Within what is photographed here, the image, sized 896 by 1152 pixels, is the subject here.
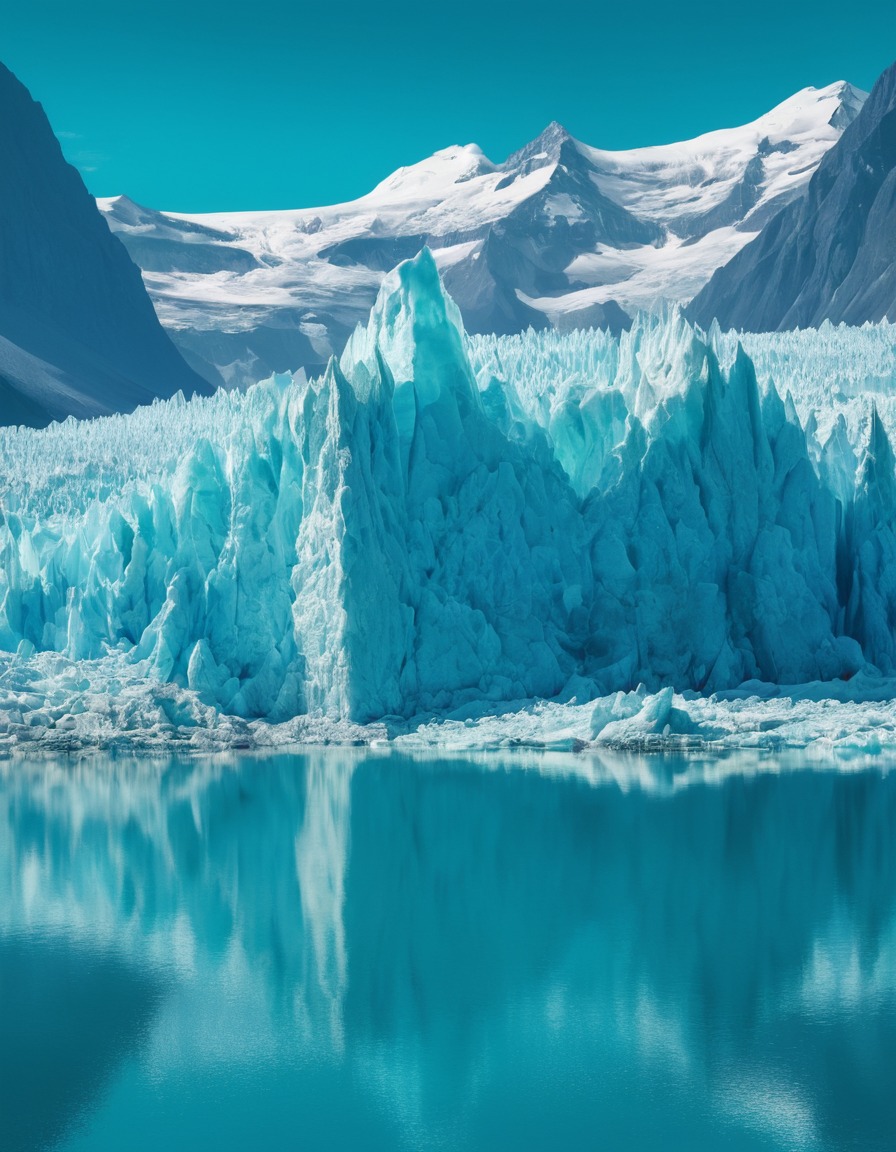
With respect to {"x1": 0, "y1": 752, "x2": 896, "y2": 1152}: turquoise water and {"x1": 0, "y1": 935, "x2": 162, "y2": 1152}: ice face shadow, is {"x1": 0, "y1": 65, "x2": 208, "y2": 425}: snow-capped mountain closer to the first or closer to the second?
{"x1": 0, "y1": 752, "x2": 896, "y2": 1152}: turquoise water

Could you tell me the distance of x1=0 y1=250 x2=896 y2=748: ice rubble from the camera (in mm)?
25609

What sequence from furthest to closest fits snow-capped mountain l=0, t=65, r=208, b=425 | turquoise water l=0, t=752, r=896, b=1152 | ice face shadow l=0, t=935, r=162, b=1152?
snow-capped mountain l=0, t=65, r=208, b=425
ice face shadow l=0, t=935, r=162, b=1152
turquoise water l=0, t=752, r=896, b=1152

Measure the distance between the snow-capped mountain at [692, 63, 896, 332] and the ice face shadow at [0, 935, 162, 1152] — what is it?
77.6 meters

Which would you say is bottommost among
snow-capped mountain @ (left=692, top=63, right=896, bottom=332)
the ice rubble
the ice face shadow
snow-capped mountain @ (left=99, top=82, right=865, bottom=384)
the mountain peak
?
the ice face shadow

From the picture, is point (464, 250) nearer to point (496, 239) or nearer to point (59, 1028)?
point (496, 239)

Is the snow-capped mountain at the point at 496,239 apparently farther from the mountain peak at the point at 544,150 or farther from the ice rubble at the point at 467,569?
the ice rubble at the point at 467,569

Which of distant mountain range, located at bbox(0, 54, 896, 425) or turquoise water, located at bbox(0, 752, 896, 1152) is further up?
distant mountain range, located at bbox(0, 54, 896, 425)

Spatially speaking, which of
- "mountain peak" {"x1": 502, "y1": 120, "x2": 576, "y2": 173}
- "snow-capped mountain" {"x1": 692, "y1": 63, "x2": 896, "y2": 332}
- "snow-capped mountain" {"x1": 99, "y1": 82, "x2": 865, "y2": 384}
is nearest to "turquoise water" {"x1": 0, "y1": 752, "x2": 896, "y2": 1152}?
"snow-capped mountain" {"x1": 692, "y1": 63, "x2": 896, "y2": 332}

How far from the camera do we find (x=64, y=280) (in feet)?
381

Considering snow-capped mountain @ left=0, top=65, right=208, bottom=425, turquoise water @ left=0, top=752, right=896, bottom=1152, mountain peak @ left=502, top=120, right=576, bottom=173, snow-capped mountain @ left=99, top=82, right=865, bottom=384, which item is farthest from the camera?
mountain peak @ left=502, top=120, right=576, bottom=173

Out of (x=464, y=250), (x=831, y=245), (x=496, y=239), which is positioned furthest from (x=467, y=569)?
(x=464, y=250)

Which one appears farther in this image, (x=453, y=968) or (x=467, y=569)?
(x=467, y=569)

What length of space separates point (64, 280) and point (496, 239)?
40.8 metres

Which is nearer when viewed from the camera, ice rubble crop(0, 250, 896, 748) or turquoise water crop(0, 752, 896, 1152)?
turquoise water crop(0, 752, 896, 1152)
